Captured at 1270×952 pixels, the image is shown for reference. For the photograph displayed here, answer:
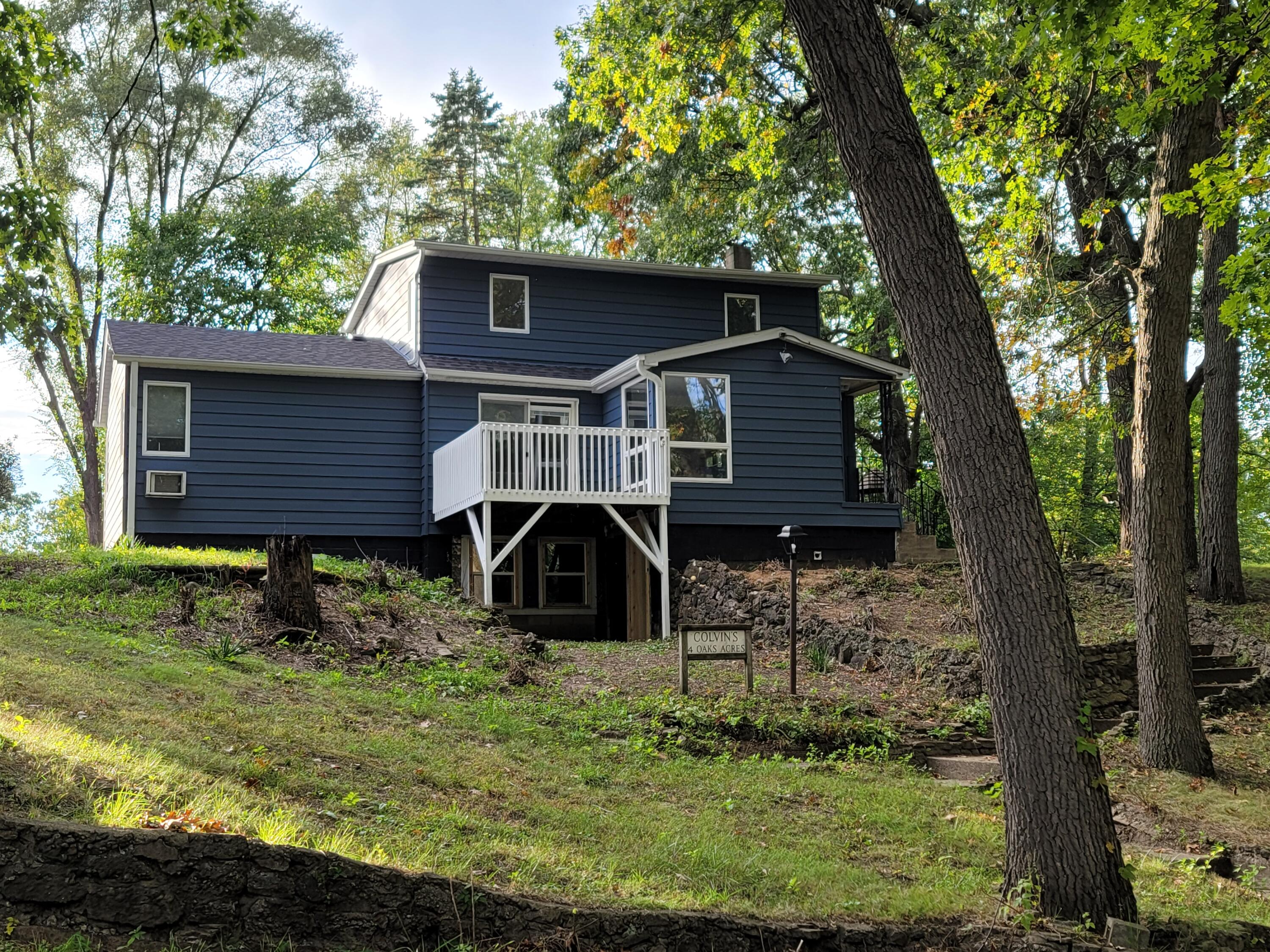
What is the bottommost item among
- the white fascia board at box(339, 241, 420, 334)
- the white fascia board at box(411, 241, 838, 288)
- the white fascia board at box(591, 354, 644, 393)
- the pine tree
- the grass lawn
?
the grass lawn

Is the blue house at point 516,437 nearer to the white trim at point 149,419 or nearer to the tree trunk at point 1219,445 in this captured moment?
the white trim at point 149,419

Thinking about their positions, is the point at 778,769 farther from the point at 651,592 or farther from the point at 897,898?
the point at 651,592

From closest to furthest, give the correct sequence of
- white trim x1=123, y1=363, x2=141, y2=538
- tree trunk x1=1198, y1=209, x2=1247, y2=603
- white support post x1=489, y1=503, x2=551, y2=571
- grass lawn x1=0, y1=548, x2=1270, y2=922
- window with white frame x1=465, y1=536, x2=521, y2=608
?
grass lawn x1=0, y1=548, x2=1270, y2=922 < tree trunk x1=1198, y1=209, x2=1247, y2=603 < white support post x1=489, y1=503, x2=551, y2=571 < white trim x1=123, y1=363, x2=141, y2=538 < window with white frame x1=465, y1=536, x2=521, y2=608

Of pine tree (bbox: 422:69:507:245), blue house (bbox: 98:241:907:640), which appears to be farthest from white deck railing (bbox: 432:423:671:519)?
pine tree (bbox: 422:69:507:245)

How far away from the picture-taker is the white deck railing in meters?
15.7

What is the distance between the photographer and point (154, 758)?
5.26 metres

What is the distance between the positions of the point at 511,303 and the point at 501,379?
6.24 feet

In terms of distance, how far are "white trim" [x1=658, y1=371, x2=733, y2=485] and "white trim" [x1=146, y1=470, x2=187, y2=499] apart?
8.01 m

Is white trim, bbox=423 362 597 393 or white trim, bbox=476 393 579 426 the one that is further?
white trim, bbox=476 393 579 426

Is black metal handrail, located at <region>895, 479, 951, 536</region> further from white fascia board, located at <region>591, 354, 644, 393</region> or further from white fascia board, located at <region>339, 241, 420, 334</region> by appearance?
white fascia board, located at <region>339, 241, 420, 334</region>

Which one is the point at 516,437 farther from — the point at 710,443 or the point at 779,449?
the point at 779,449

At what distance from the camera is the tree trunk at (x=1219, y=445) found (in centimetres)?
1493

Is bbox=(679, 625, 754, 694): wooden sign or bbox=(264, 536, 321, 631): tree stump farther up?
bbox=(264, 536, 321, 631): tree stump

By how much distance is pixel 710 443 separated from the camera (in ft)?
60.1
